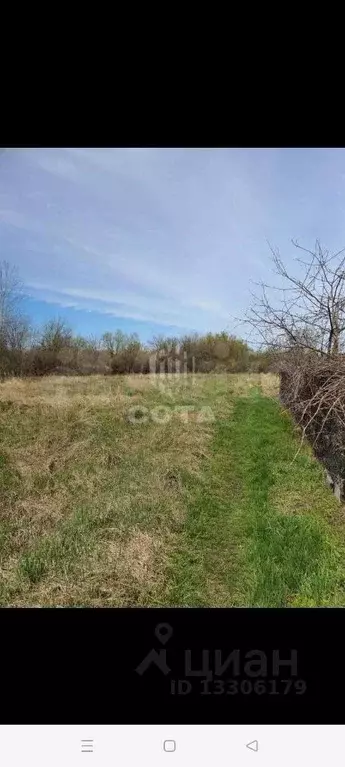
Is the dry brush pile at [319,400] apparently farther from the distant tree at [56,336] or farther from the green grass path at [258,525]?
the distant tree at [56,336]

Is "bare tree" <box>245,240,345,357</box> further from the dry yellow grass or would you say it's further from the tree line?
the dry yellow grass

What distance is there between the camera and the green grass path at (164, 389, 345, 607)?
1.18m

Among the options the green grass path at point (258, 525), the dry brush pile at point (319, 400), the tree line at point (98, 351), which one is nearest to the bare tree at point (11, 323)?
the tree line at point (98, 351)

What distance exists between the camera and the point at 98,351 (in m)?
1.22

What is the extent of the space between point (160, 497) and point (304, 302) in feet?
2.63

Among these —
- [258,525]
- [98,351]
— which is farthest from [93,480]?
[258,525]

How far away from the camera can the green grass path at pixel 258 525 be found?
1185 mm

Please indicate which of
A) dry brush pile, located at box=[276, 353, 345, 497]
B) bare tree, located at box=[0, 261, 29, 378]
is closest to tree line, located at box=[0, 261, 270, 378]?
bare tree, located at box=[0, 261, 29, 378]

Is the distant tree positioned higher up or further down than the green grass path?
higher up
